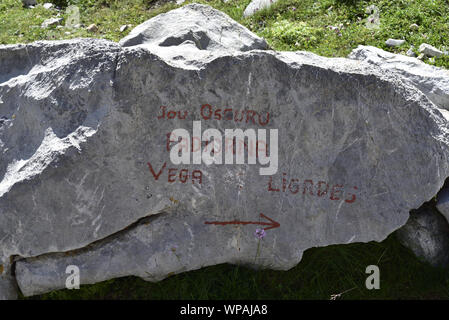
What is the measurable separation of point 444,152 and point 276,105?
1.61 metres

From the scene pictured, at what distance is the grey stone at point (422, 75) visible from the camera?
5.54m

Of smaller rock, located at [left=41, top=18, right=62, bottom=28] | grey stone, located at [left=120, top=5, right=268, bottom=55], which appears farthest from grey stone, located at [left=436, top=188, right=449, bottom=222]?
smaller rock, located at [left=41, top=18, right=62, bottom=28]

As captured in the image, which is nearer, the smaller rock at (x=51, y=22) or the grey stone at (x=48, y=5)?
the smaller rock at (x=51, y=22)

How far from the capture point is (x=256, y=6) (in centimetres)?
927

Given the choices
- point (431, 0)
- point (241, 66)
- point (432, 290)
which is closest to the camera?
point (241, 66)

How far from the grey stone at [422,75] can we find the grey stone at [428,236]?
147 cm

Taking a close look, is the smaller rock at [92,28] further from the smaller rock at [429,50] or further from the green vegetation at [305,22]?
the smaller rock at [429,50]

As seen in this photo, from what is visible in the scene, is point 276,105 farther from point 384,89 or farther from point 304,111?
point 384,89

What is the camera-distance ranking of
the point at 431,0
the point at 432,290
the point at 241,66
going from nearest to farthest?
the point at 241,66 → the point at 432,290 → the point at 431,0

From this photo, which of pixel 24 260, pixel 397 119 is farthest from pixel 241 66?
pixel 24 260

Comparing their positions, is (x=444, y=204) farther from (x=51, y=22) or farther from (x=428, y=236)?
(x=51, y=22)

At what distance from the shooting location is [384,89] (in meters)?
4.32

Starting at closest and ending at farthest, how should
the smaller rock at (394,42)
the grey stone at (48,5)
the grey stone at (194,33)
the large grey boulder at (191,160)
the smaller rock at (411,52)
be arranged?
the large grey boulder at (191,160) < the grey stone at (194,33) < the smaller rock at (411,52) < the smaller rock at (394,42) < the grey stone at (48,5)

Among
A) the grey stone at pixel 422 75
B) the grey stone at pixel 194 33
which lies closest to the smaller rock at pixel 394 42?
the grey stone at pixel 422 75
